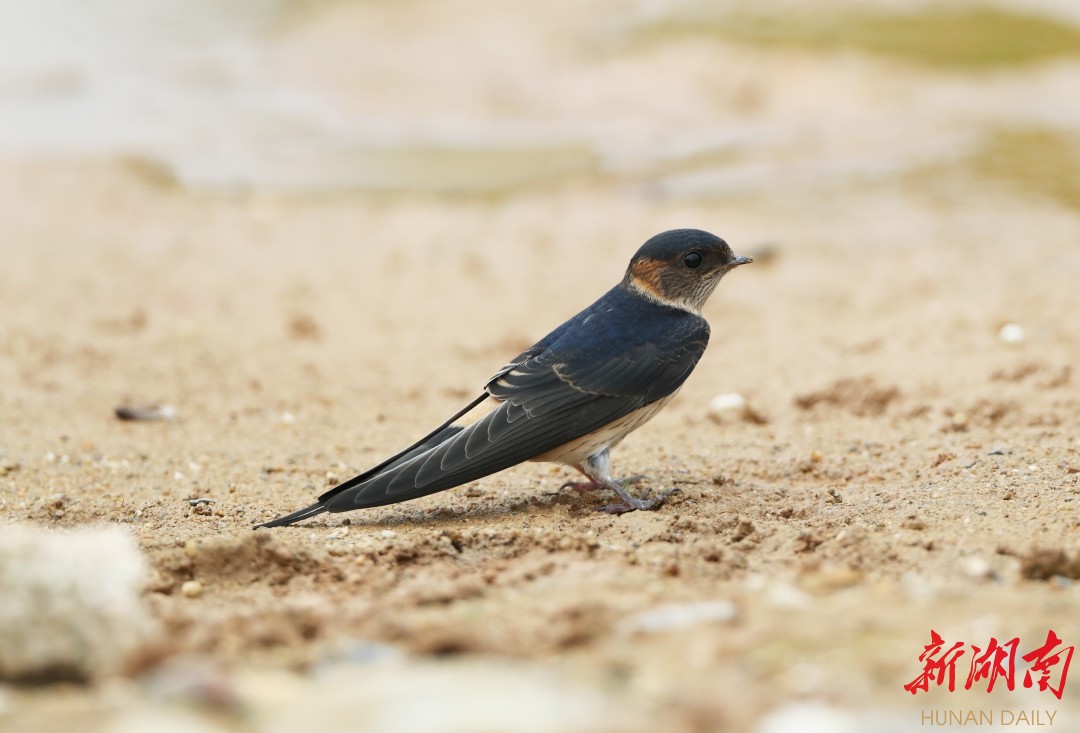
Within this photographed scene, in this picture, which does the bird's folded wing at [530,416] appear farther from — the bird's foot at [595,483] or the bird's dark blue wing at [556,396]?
the bird's foot at [595,483]

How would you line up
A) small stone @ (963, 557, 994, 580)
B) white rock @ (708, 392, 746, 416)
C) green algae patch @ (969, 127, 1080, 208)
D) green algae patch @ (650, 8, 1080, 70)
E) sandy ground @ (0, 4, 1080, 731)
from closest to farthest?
sandy ground @ (0, 4, 1080, 731) → small stone @ (963, 557, 994, 580) → white rock @ (708, 392, 746, 416) → green algae patch @ (969, 127, 1080, 208) → green algae patch @ (650, 8, 1080, 70)

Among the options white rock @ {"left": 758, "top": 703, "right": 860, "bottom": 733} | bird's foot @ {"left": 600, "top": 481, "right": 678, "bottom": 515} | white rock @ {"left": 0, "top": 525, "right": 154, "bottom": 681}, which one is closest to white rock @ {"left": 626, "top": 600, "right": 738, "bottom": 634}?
white rock @ {"left": 758, "top": 703, "right": 860, "bottom": 733}

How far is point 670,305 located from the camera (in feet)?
18.1

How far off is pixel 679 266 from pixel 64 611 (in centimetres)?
331

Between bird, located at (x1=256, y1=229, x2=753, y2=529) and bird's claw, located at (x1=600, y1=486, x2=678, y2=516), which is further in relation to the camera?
bird's claw, located at (x1=600, y1=486, x2=678, y2=516)

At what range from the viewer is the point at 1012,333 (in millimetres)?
7328

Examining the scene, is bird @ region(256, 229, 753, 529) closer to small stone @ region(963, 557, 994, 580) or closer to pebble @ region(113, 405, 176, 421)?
small stone @ region(963, 557, 994, 580)

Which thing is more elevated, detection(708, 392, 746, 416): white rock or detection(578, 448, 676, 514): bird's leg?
detection(708, 392, 746, 416): white rock

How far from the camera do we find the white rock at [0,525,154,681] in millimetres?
2676

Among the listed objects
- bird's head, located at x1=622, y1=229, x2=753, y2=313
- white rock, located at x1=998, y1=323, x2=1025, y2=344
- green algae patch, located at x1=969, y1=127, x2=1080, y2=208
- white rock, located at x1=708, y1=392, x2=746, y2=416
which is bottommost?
white rock, located at x1=708, y1=392, x2=746, y2=416

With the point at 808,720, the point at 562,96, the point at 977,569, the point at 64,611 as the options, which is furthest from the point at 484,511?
the point at 562,96

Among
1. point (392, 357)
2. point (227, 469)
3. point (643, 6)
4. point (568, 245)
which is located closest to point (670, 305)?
point (227, 469)

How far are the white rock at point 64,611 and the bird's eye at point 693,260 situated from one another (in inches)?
124

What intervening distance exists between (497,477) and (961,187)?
7.33 meters
